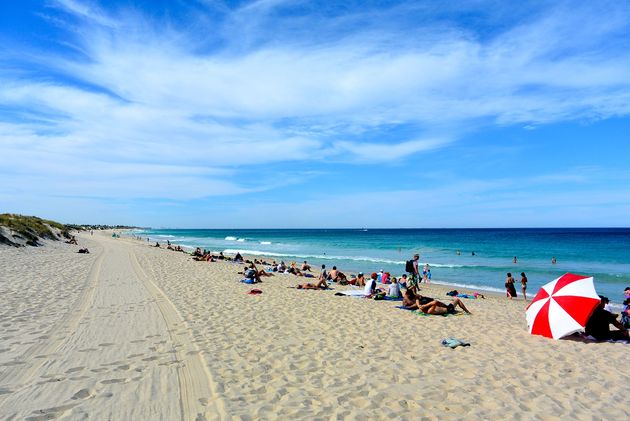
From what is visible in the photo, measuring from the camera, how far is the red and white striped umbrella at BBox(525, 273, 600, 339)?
8055mm

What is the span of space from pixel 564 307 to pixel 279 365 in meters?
6.38

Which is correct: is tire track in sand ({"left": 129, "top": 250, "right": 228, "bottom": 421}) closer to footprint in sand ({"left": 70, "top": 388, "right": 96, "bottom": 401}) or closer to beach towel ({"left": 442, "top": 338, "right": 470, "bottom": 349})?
footprint in sand ({"left": 70, "top": 388, "right": 96, "bottom": 401})

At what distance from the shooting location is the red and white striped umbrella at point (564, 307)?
8.05 metres

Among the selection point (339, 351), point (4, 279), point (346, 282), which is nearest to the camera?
point (339, 351)

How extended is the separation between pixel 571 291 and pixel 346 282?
11809 millimetres

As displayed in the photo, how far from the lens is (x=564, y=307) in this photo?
8.34 meters

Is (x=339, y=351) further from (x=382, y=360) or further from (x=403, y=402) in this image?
(x=403, y=402)

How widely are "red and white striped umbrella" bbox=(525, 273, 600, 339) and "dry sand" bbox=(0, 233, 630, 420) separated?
0.32 metres

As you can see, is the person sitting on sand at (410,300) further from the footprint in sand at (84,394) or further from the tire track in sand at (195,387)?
the footprint in sand at (84,394)

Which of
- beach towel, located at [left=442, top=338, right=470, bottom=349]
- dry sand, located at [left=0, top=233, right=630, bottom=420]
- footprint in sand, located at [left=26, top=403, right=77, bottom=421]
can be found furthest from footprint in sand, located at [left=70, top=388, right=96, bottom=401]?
beach towel, located at [left=442, top=338, right=470, bottom=349]

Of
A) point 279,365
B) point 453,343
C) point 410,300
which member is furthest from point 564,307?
point 279,365

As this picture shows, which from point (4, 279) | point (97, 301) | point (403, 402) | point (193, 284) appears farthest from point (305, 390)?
point (4, 279)

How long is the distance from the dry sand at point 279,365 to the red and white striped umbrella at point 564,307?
0.32 metres

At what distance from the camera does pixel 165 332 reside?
7793 millimetres
